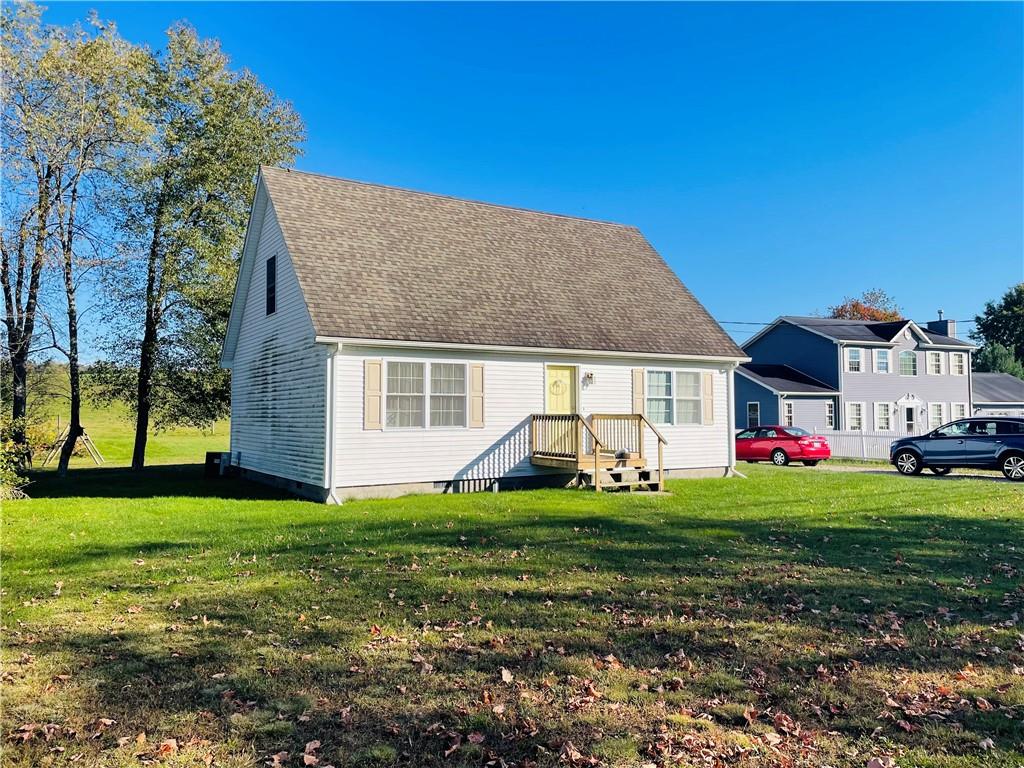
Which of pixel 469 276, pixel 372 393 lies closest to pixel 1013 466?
pixel 469 276

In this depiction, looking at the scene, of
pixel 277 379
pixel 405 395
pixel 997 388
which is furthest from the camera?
pixel 997 388

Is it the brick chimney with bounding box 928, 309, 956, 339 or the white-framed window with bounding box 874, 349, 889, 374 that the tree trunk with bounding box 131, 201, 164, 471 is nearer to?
the white-framed window with bounding box 874, 349, 889, 374

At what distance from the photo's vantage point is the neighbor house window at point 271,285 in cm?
1588

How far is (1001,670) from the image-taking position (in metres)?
4.61

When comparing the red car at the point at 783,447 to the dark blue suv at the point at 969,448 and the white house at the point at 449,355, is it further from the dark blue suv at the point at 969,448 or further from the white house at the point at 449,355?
the white house at the point at 449,355

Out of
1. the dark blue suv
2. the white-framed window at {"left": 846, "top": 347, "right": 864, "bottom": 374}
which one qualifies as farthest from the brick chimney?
the dark blue suv

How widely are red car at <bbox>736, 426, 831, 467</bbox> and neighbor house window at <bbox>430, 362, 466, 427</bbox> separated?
14650 mm

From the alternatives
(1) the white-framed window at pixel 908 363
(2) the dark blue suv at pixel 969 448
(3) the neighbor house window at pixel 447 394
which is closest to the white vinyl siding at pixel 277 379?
(3) the neighbor house window at pixel 447 394

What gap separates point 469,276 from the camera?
1620cm

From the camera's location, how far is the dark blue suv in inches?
714

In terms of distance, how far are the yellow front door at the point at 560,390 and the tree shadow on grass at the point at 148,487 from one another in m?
6.22

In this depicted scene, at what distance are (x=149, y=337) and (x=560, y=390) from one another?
15.7m

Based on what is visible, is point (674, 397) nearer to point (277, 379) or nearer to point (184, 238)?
point (277, 379)

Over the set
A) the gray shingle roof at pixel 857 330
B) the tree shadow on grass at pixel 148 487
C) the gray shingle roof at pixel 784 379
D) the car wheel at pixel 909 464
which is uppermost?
the gray shingle roof at pixel 857 330
